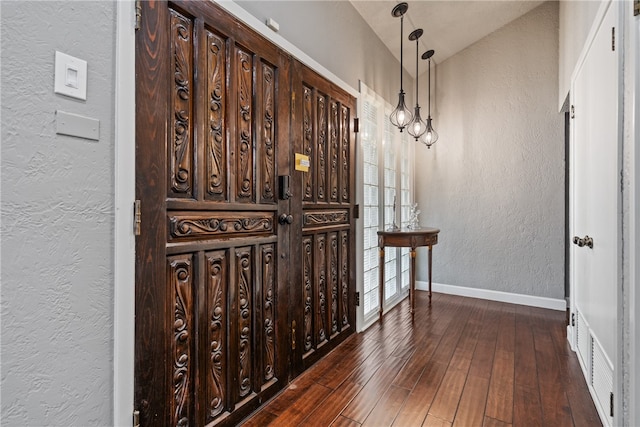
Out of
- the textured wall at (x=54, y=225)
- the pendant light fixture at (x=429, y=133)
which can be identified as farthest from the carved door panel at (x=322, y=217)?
the pendant light fixture at (x=429, y=133)

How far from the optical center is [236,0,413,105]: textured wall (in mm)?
1998

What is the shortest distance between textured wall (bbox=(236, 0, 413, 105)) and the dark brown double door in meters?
0.20

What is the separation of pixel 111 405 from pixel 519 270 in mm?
4039

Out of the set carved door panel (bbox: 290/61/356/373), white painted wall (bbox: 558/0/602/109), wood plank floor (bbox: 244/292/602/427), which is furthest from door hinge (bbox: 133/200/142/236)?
white painted wall (bbox: 558/0/602/109)

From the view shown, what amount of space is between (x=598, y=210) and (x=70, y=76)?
8.17ft

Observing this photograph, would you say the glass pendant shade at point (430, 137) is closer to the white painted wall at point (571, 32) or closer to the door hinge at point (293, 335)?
the white painted wall at point (571, 32)

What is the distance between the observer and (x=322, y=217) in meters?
2.37

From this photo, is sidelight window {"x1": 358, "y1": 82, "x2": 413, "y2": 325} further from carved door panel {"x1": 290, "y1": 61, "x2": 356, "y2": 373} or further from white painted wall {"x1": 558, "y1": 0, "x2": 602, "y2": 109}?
white painted wall {"x1": 558, "y1": 0, "x2": 602, "y2": 109}

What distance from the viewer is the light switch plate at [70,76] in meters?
1.02

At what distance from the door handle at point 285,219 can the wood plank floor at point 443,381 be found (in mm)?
1005

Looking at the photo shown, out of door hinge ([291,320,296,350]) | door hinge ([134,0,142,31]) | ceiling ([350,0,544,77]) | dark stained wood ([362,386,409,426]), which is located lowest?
dark stained wood ([362,386,409,426])

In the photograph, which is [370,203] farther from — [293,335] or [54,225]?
[54,225]

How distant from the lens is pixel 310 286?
2.27 m

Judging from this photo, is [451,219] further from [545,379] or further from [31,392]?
[31,392]
